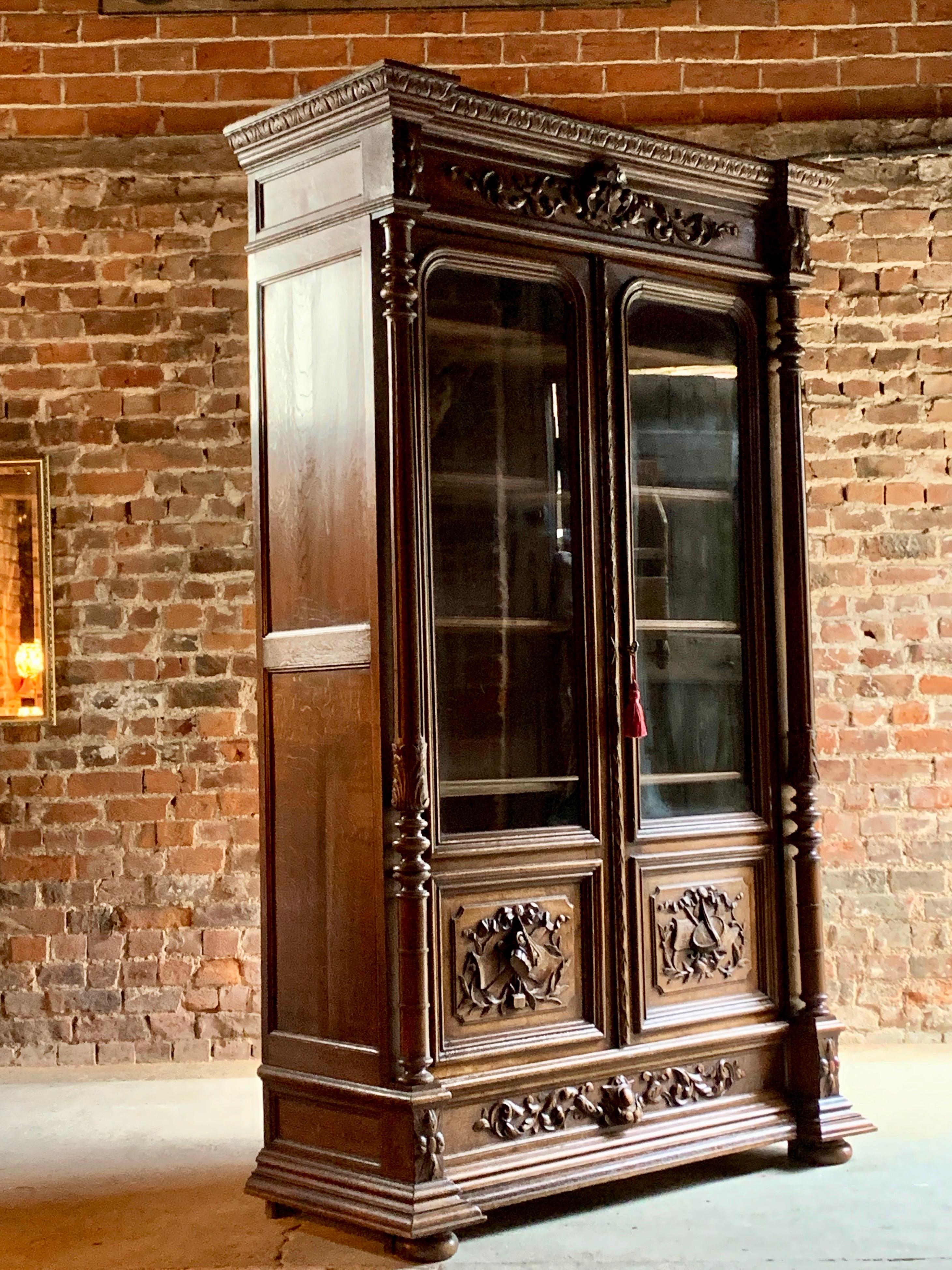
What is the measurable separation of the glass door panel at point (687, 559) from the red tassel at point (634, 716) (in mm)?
71

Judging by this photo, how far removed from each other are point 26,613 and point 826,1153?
3161 mm

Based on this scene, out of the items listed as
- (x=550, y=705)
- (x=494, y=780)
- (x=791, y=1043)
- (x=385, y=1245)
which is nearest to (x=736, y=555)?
(x=550, y=705)

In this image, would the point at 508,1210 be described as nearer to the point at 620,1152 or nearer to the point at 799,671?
the point at 620,1152

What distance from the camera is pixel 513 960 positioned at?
357 centimetres

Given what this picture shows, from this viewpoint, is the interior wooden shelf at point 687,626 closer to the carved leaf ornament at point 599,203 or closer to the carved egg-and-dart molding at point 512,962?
the carved egg-and-dart molding at point 512,962

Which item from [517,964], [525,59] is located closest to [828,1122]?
[517,964]

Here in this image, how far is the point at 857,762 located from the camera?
5.43m

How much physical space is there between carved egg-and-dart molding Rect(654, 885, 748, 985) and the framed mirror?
8.02ft

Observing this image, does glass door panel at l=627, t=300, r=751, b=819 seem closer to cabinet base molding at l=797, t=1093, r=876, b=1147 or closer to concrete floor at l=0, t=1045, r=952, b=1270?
cabinet base molding at l=797, t=1093, r=876, b=1147

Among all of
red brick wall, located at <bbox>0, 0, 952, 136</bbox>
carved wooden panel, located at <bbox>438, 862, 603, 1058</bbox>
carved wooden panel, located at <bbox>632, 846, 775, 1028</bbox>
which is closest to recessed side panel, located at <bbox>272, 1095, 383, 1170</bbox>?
carved wooden panel, located at <bbox>438, 862, 603, 1058</bbox>

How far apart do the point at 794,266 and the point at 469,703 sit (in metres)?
1.61

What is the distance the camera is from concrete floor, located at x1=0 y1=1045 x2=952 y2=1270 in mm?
3270

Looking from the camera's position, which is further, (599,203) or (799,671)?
(799,671)

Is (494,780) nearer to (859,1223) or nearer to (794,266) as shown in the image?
(859,1223)
